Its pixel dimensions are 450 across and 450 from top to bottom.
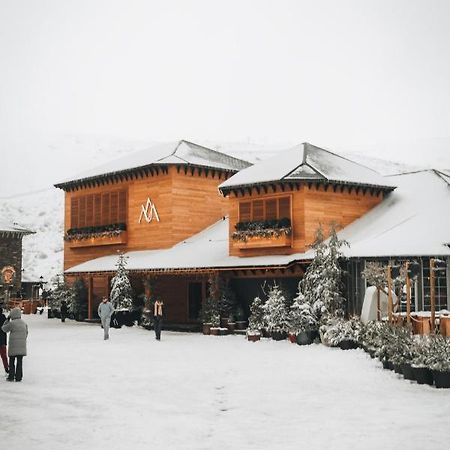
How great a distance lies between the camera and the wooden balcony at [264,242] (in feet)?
102

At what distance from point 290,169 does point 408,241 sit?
683cm

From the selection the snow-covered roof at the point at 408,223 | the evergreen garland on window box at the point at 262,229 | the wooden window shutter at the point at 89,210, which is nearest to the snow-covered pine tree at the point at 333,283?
the snow-covered roof at the point at 408,223

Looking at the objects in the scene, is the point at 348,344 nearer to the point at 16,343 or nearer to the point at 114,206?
the point at 16,343

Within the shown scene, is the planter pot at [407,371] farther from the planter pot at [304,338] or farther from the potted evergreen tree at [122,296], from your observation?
the potted evergreen tree at [122,296]

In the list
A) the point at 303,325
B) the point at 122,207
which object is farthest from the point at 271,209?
the point at 122,207

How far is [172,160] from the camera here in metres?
37.9

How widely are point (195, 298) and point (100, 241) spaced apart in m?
7.16

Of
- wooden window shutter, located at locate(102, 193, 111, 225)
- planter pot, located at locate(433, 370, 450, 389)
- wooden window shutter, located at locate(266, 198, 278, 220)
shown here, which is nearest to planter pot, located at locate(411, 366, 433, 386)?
planter pot, located at locate(433, 370, 450, 389)

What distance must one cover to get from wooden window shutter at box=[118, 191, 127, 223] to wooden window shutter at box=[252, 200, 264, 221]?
994cm

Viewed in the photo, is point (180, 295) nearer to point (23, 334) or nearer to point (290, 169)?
point (290, 169)

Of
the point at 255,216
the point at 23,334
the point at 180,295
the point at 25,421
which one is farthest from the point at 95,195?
the point at 25,421

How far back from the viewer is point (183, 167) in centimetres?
3791

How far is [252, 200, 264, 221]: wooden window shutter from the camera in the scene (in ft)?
Answer: 106

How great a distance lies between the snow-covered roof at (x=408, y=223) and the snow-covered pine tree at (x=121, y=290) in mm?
10678
